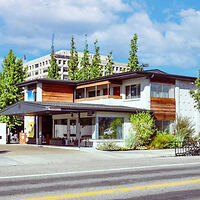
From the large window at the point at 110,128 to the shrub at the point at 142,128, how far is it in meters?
1.18

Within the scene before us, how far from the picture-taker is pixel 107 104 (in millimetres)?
35469

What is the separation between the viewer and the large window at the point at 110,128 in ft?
102

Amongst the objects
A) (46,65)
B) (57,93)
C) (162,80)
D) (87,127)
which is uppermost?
(46,65)

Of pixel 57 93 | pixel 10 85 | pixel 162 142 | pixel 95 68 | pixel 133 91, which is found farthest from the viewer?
pixel 95 68

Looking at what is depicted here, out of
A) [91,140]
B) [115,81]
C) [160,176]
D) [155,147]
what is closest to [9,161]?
[160,176]

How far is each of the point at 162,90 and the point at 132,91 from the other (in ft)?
9.34

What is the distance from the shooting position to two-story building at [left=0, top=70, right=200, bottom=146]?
102 ft

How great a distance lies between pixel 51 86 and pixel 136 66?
1752cm

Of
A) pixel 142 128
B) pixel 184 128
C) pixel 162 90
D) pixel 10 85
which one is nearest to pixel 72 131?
pixel 142 128

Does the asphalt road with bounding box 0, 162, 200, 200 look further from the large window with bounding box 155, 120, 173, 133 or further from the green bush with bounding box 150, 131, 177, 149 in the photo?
the large window with bounding box 155, 120, 173, 133

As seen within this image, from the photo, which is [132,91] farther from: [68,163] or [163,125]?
[68,163]

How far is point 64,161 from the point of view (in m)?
20.2

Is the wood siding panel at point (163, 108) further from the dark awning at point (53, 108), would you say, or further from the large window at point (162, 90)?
the dark awning at point (53, 108)

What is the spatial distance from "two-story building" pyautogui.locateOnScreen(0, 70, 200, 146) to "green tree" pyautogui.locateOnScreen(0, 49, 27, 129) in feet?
10.3
